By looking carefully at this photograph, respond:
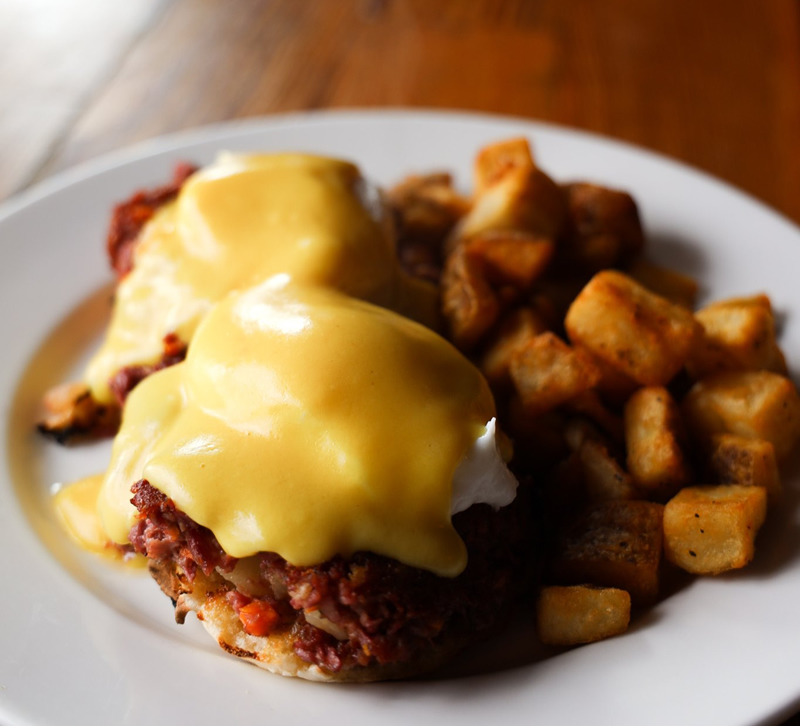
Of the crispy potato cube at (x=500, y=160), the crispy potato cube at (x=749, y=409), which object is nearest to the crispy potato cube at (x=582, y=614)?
the crispy potato cube at (x=749, y=409)

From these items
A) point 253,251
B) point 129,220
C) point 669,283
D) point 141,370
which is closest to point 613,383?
point 669,283

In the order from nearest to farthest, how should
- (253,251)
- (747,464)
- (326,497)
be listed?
(326,497), (747,464), (253,251)

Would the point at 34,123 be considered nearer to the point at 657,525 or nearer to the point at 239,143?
the point at 239,143

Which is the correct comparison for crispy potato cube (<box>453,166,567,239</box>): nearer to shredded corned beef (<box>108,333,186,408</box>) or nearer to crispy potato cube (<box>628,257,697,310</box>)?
crispy potato cube (<box>628,257,697,310</box>)

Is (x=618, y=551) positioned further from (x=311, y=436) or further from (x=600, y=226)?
(x=600, y=226)

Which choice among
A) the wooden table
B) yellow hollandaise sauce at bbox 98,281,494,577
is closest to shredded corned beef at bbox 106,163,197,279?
yellow hollandaise sauce at bbox 98,281,494,577
